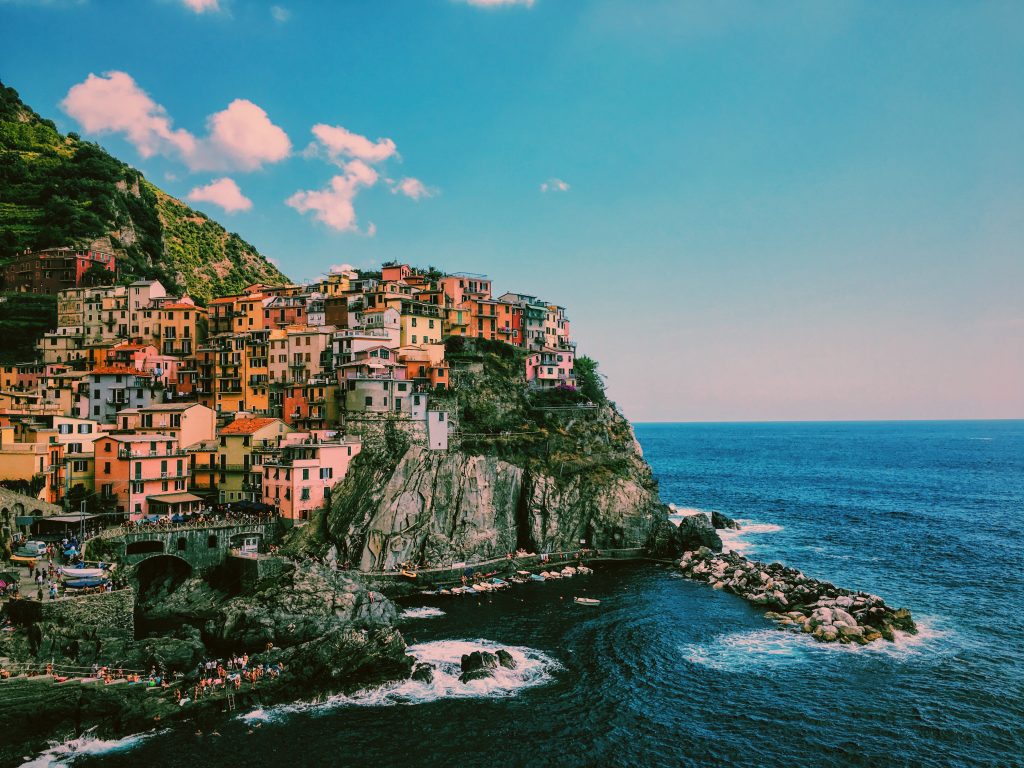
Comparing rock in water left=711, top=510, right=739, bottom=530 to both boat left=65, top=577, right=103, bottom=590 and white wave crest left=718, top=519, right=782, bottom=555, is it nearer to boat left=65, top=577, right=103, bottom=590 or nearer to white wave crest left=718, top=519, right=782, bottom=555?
white wave crest left=718, top=519, right=782, bottom=555

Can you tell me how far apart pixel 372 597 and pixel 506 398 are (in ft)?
148

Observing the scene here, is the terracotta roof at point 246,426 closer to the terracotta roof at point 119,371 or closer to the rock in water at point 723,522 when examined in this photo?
the terracotta roof at point 119,371

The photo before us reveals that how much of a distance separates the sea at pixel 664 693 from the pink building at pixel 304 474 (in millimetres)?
18309

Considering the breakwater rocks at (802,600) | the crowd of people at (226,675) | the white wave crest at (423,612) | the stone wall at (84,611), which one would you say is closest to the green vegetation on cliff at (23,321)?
the stone wall at (84,611)

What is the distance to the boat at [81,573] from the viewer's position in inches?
2052

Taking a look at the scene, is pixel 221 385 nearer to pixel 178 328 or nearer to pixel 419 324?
pixel 178 328

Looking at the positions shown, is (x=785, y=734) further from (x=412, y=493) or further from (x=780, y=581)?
(x=412, y=493)

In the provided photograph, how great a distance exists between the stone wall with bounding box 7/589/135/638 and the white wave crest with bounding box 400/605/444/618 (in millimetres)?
22529

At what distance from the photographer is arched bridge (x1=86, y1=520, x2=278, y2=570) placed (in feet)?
199

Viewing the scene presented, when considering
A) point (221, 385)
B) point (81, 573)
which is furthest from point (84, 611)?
point (221, 385)

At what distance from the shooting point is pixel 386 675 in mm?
49719

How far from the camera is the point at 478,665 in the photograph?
1992 inches

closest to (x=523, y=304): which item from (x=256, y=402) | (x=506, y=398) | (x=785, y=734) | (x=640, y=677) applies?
(x=506, y=398)

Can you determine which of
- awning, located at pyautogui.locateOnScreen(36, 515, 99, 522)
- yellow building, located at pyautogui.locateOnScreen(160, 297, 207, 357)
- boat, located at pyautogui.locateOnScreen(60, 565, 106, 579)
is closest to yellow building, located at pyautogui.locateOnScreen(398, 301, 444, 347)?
yellow building, located at pyautogui.locateOnScreen(160, 297, 207, 357)
